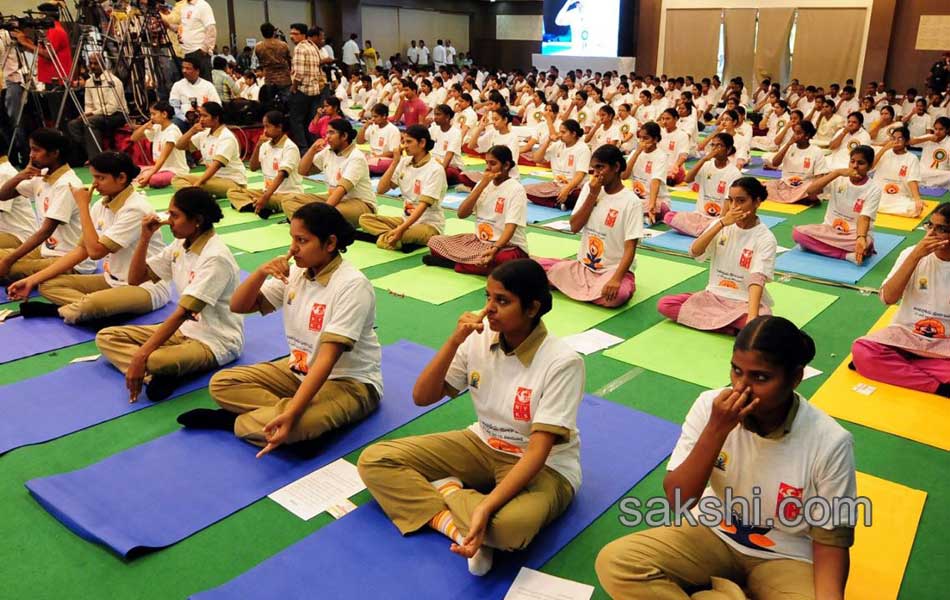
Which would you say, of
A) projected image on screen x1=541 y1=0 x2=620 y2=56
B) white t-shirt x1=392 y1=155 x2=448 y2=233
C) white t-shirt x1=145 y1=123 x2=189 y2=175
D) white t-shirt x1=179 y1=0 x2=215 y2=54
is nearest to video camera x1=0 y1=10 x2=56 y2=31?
white t-shirt x1=179 y1=0 x2=215 y2=54

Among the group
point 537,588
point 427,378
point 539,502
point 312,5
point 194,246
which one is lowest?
point 537,588

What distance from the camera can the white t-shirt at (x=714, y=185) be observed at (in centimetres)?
713

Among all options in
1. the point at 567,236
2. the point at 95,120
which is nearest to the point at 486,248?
the point at 567,236

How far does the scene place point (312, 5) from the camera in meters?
22.4

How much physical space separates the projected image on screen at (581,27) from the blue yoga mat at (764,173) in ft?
39.6

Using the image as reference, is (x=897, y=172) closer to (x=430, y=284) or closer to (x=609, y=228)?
(x=609, y=228)

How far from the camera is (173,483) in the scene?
314 cm

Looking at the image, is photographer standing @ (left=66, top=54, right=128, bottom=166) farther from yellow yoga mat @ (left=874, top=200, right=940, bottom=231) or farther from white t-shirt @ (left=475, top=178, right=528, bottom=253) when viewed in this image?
yellow yoga mat @ (left=874, top=200, right=940, bottom=231)

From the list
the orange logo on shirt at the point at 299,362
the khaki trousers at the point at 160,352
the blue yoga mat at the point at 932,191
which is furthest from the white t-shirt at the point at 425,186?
the blue yoga mat at the point at 932,191

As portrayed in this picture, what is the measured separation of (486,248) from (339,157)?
2.18 metres

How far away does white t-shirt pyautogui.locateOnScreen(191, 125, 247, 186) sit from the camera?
823cm

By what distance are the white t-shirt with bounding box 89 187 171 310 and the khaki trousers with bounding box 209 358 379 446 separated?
Answer: 1.39 m

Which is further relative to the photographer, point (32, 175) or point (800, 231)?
point (800, 231)

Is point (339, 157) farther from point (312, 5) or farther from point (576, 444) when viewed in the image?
point (312, 5)
